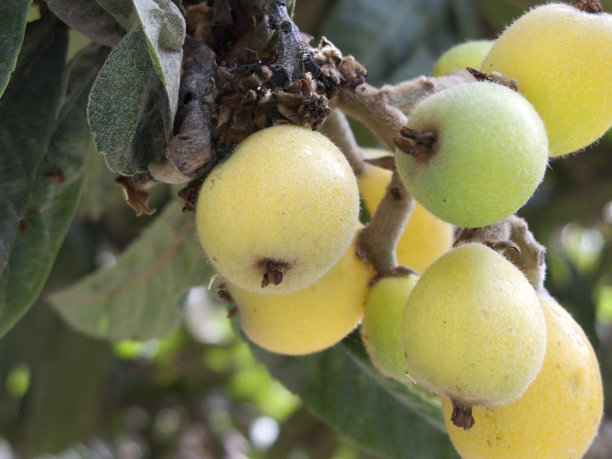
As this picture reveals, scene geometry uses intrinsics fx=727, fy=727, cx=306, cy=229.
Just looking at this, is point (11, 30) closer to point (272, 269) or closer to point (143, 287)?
point (272, 269)

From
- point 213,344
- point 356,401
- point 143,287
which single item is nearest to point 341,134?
point 356,401

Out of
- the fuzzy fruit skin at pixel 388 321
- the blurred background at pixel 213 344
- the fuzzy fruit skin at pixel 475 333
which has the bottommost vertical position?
the blurred background at pixel 213 344

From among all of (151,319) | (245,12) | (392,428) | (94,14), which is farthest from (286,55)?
(151,319)

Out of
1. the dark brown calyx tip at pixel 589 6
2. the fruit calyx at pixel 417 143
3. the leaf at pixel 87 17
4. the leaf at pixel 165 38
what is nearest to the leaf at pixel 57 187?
the leaf at pixel 87 17

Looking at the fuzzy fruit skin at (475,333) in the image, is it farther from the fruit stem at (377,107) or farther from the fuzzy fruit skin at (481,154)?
the fruit stem at (377,107)

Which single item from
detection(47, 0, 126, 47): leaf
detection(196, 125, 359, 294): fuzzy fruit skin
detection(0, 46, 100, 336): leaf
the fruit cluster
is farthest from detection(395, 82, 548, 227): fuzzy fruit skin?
detection(0, 46, 100, 336): leaf

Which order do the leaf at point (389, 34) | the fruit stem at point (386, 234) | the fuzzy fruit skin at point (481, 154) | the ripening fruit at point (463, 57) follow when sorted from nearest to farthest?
the fuzzy fruit skin at point (481, 154)
the fruit stem at point (386, 234)
the ripening fruit at point (463, 57)
the leaf at point (389, 34)
